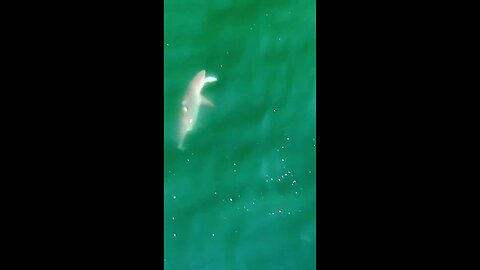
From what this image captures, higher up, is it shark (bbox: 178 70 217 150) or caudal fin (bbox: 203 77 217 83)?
caudal fin (bbox: 203 77 217 83)

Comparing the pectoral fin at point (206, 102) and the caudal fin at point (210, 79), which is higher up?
the caudal fin at point (210, 79)

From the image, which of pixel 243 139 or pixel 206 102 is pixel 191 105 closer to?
pixel 206 102

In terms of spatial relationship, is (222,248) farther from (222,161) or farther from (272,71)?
(272,71)

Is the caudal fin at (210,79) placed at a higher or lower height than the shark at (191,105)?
higher

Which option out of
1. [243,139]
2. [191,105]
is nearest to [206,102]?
[191,105]
